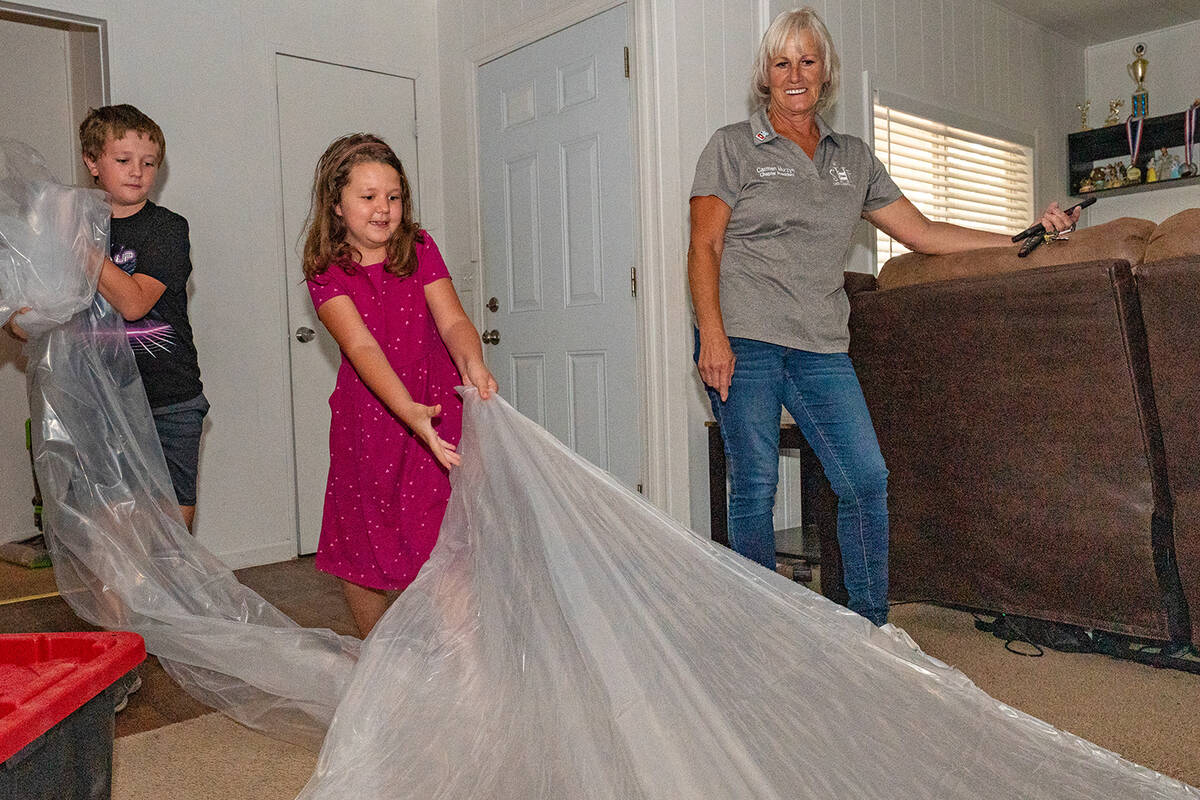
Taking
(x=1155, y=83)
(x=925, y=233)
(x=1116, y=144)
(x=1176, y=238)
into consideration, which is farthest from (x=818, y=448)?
(x=1155, y=83)

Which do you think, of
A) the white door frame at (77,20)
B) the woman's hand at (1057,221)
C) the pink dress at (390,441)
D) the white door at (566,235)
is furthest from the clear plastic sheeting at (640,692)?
the white door frame at (77,20)

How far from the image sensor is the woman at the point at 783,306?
2.08m

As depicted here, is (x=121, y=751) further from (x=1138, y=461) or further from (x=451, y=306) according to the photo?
(x=1138, y=461)

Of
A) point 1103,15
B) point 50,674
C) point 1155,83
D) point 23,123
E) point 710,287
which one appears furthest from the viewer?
point 1155,83

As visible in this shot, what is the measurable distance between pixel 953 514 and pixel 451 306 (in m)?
1.23

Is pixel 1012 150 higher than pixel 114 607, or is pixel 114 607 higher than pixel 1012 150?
pixel 1012 150

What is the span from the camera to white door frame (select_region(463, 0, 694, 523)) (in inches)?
128

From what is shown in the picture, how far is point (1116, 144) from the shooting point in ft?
17.3

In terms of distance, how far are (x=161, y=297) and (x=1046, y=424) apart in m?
1.99

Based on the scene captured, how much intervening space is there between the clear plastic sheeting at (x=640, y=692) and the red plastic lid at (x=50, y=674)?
10.9 inches

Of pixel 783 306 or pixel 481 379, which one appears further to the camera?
pixel 783 306

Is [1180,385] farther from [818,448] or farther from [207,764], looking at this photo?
[207,764]

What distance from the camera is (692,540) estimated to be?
133 cm

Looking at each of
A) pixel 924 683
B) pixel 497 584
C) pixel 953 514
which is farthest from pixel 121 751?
pixel 953 514
